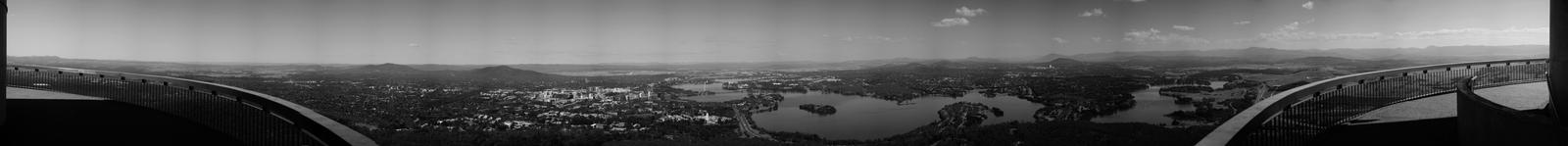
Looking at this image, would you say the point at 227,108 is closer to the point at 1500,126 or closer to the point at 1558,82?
the point at 1500,126

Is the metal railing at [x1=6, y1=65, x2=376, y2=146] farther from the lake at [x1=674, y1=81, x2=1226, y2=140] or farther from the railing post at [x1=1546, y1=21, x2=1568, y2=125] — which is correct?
the lake at [x1=674, y1=81, x2=1226, y2=140]

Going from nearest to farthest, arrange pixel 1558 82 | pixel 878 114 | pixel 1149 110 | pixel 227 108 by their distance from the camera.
A: pixel 1558 82 < pixel 227 108 < pixel 878 114 < pixel 1149 110

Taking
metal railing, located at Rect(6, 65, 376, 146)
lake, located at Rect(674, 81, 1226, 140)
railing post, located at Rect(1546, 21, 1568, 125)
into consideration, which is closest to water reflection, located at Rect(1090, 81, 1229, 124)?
lake, located at Rect(674, 81, 1226, 140)

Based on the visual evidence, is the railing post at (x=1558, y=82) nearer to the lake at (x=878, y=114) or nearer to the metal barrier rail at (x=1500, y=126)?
the metal barrier rail at (x=1500, y=126)

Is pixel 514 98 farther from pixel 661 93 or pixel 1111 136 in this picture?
pixel 1111 136

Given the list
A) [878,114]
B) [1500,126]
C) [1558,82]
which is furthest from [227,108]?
[878,114]

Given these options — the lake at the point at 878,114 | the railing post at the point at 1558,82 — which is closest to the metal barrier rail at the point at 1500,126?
the railing post at the point at 1558,82
